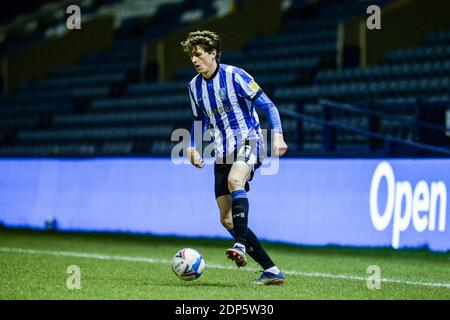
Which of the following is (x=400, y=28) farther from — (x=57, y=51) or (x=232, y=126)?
(x=232, y=126)

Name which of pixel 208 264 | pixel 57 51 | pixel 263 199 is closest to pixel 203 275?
pixel 208 264

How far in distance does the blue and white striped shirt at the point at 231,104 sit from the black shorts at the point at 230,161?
0.16ft

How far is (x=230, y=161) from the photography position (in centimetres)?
765

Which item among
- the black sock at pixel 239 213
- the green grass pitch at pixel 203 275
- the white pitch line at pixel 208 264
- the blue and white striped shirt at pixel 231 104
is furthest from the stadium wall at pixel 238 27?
the black sock at pixel 239 213

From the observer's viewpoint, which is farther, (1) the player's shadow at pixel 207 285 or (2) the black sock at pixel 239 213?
(1) the player's shadow at pixel 207 285

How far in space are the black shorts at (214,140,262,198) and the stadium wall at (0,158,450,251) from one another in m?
3.50

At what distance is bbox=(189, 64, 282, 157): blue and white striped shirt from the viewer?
766 cm

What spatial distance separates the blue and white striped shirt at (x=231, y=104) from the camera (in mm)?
7656

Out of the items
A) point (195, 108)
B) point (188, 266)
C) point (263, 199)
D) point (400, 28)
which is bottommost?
point (188, 266)

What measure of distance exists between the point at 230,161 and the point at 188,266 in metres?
0.87

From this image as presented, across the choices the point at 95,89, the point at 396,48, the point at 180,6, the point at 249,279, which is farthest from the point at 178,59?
the point at 249,279

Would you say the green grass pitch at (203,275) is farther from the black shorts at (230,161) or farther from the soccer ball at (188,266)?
the black shorts at (230,161)

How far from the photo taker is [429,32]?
17609 mm

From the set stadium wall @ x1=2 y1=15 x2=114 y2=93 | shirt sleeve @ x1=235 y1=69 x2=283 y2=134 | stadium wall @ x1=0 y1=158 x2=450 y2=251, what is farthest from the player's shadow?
stadium wall @ x1=2 y1=15 x2=114 y2=93
